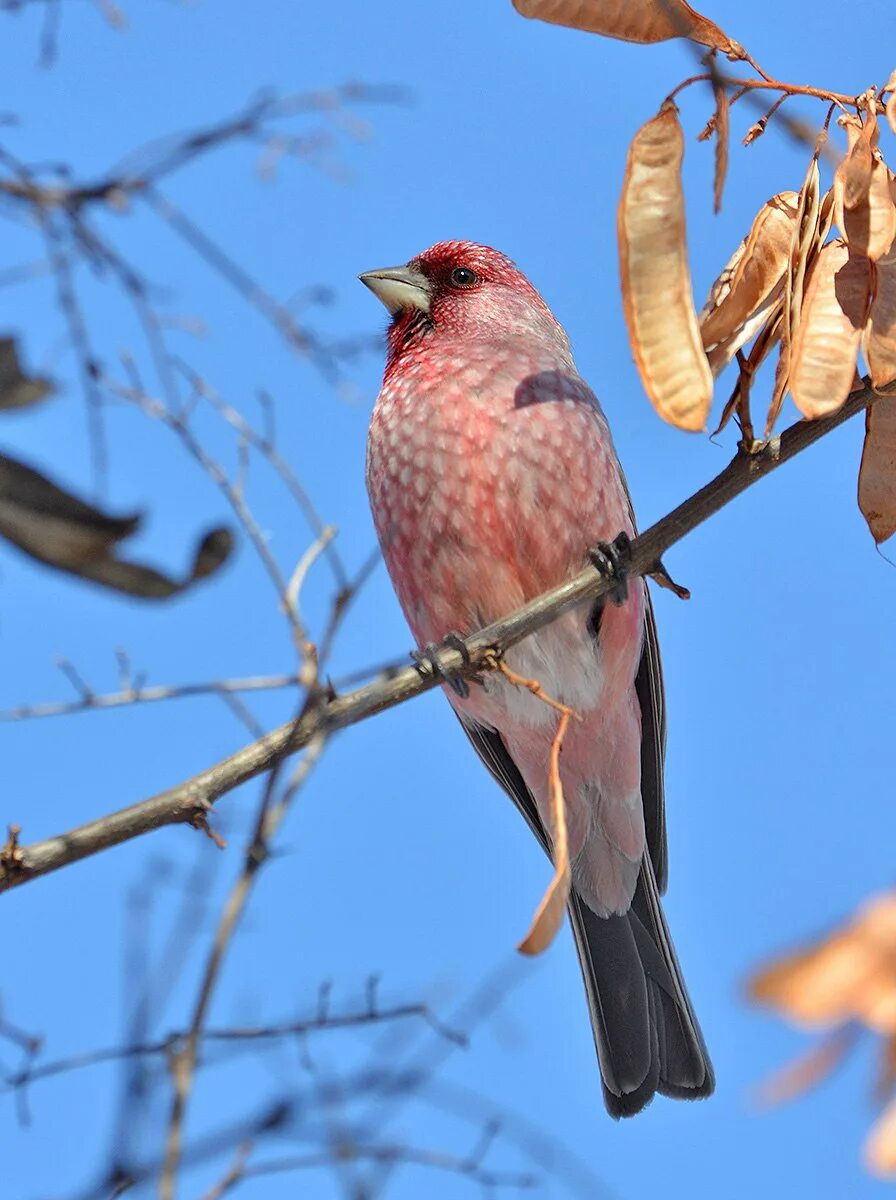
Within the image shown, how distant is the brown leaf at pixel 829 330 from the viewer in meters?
2.65

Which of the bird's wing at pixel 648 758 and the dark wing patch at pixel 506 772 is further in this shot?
the dark wing patch at pixel 506 772

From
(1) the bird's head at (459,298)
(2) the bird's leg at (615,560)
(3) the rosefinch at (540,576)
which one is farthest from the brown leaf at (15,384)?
(1) the bird's head at (459,298)

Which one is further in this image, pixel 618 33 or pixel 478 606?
pixel 478 606

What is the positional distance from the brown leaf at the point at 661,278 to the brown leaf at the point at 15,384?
1066mm

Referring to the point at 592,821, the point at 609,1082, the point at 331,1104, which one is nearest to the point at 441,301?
the point at 592,821

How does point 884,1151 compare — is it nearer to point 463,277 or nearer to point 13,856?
point 13,856

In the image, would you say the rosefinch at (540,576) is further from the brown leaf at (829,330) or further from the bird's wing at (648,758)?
the brown leaf at (829,330)

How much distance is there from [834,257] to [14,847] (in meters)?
1.99

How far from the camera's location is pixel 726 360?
2.95 m

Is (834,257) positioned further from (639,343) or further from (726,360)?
(639,343)

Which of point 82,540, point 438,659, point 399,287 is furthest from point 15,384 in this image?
point 399,287

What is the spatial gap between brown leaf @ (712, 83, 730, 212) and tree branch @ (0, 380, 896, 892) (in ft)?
2.10

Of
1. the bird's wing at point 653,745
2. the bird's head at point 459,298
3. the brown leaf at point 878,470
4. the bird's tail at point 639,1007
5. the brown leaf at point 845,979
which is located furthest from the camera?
Answer: the bird's head at point 459,298

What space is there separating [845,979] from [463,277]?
4869 mm
